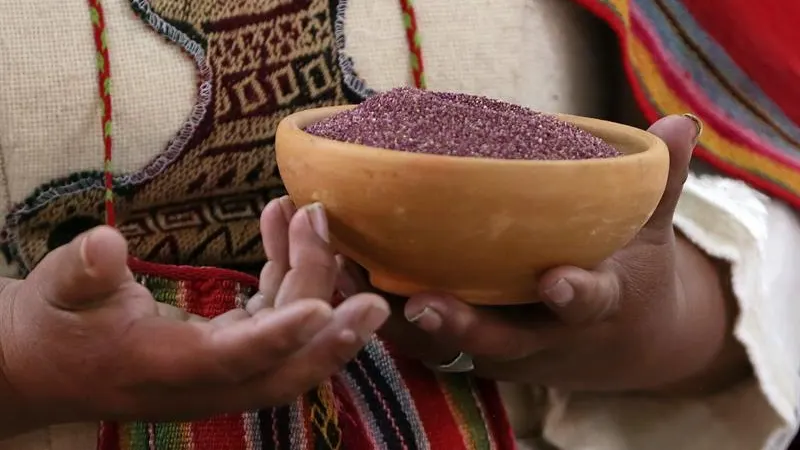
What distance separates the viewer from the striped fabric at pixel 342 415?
0.50m

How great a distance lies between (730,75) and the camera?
2.17 feet

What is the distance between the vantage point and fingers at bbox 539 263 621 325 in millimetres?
358

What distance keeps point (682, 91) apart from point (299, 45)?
29 centimetres

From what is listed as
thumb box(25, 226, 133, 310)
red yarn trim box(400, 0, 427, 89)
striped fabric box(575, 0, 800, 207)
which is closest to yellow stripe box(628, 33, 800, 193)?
striped fabric box(575, 0, 800, 207)

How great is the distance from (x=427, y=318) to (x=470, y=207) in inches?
2.8

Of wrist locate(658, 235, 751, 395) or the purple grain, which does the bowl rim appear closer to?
the purple grain

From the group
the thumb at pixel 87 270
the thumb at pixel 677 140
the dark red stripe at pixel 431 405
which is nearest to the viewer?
the thumb at pixel 87 270

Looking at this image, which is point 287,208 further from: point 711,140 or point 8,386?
point 711,140

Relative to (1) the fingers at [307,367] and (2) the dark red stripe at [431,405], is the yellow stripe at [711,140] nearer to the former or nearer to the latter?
(2) the dark red stripe at [431,405]

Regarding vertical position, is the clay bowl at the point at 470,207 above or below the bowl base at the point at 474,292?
above

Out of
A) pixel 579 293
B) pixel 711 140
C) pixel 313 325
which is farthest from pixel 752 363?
pixel 313 325

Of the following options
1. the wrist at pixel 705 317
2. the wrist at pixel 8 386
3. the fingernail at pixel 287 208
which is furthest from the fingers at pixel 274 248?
the wrist at pixel 705 317

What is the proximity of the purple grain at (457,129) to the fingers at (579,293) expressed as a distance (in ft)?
0.16

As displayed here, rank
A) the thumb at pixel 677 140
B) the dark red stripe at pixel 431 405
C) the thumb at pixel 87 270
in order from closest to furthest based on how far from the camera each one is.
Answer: the thumb at pixel 87 270, the thumb at pixel 677 140, the dark red stripe at pixel 431 405
